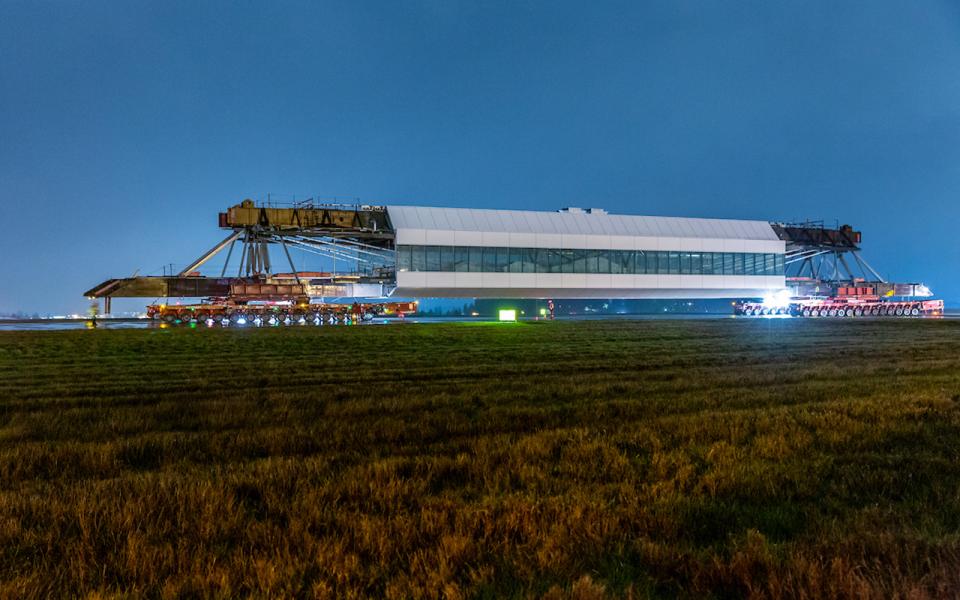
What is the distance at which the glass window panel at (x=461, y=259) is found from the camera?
5203cm

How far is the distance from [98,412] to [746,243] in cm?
6273

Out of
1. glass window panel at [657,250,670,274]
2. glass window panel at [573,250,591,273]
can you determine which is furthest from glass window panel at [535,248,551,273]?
glass window panel at [657,250,670,274]

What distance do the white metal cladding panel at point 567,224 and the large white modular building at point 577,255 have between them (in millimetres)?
103

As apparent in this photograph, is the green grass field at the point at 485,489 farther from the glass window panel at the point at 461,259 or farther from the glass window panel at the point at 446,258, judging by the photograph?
the glass window panel at the point at 461,259

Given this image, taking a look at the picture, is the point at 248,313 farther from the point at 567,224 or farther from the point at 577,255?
the point at 567,224

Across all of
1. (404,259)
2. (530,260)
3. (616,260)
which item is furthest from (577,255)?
(404,259)

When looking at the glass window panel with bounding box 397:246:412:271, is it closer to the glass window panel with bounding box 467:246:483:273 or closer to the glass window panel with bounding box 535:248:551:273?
the glass window panel with bounding box 467:246:483:273

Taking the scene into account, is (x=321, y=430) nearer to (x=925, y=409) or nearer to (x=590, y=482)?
(x=590, y=482)

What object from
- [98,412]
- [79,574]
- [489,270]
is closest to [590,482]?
[79,574]

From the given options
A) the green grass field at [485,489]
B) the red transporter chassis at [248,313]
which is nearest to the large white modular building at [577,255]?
the red transporter chassis at [248,313]

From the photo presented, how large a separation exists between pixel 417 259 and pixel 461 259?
13.5 feet

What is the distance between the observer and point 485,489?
498cm

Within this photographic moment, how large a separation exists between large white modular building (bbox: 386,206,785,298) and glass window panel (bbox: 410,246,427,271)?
0.09 m

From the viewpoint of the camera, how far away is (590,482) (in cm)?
514
